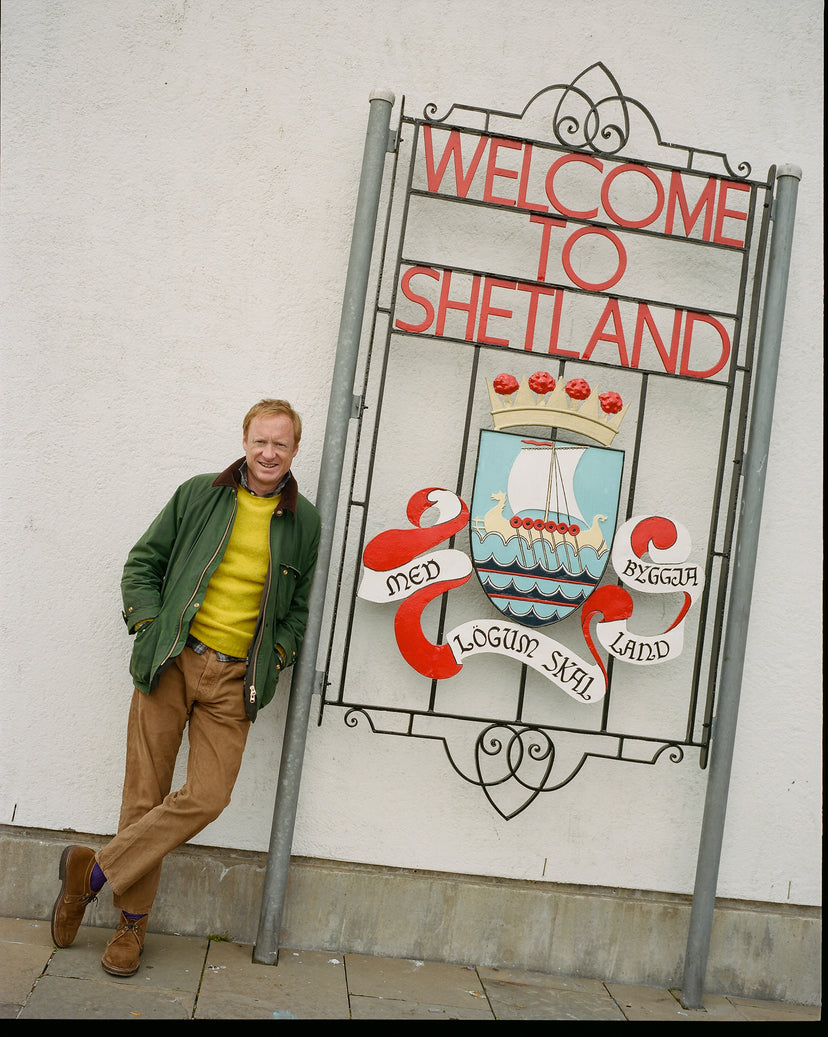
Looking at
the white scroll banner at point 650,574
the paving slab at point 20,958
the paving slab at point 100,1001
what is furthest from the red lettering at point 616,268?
the paving slab at point 20,958

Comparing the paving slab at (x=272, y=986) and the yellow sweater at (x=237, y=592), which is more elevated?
the yellow sweater at (x=237, y=592)

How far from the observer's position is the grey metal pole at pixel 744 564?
3721 mm

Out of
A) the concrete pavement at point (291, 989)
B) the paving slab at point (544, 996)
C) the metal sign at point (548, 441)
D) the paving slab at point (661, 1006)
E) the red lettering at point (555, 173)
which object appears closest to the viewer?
the concrete pavement at point (291, 989)

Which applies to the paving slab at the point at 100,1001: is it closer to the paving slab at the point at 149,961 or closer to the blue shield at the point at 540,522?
the paving slab at the point at 149,961

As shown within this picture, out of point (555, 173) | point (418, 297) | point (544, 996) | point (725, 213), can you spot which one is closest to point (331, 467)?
point (418, 297)

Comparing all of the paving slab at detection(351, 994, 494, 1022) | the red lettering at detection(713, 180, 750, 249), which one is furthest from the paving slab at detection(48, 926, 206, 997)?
the red lettering at detection(713, 180, 750, 249)

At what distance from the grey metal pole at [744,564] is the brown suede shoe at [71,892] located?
7.67ft

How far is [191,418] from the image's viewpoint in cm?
368

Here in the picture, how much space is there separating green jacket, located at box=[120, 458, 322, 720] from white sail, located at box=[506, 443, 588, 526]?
0.85m

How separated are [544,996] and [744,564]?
1.86 m

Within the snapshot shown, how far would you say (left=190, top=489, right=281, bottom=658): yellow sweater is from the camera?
3.35 metres

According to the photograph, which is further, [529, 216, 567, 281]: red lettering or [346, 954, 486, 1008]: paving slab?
[529, 216, 567, 281]: red lettering

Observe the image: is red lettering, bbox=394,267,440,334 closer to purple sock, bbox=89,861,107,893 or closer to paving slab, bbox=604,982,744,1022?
purple sock, bbox=89,861,107,893

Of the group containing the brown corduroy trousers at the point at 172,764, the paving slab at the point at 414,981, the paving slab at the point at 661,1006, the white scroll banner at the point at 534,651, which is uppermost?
the white scroll banner at the point at 534,651
